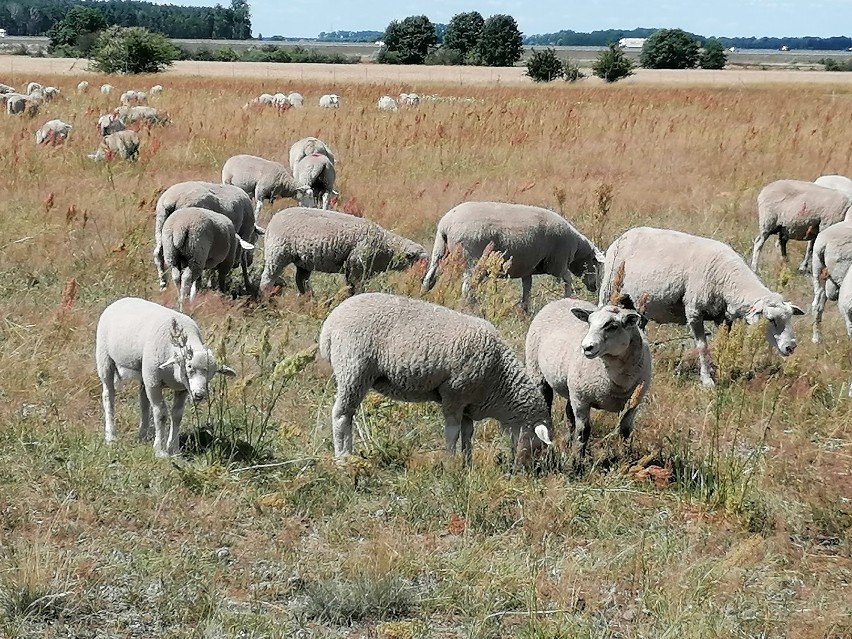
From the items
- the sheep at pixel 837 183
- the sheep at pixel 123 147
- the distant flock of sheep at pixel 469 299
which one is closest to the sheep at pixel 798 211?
the distant flock of sheep at pixel 469 299

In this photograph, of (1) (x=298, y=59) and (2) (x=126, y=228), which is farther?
(1) (x=298, y=59)

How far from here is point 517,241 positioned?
31.4ft

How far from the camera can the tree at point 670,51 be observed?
88.6m

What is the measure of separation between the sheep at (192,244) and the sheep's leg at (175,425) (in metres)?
3.02

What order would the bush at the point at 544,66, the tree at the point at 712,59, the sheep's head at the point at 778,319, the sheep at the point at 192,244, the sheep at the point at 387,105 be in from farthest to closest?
the tree at the point at 712,59, the bush at the point at 544,66, the sheep at the point at 387,105, the sheep at the point at 192,244, the sheep's head at the point at 778,319

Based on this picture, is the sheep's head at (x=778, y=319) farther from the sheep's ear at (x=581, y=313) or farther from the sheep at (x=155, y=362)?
the sheep at (x=155, y=362)

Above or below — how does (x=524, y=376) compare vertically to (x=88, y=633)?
above

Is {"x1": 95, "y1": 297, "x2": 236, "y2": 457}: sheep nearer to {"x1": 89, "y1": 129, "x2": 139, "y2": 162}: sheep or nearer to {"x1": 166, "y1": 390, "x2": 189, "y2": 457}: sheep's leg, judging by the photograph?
{"x1": 166, "y1": 390, "x2": 189, "y2": 457}: sheep's leg

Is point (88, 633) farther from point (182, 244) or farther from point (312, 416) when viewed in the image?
point (182, 244)

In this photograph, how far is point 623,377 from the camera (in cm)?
614

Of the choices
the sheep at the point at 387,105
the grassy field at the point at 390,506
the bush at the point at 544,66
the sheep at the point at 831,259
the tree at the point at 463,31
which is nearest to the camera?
the grassy field at the point at 390,506

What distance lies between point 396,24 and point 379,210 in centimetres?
9355

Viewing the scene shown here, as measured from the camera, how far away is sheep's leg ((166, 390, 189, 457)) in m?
5.86

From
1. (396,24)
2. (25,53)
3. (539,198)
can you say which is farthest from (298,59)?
(539,198)
